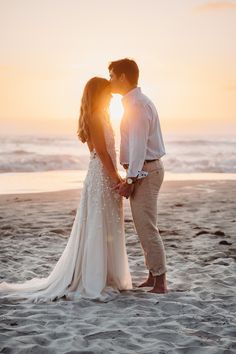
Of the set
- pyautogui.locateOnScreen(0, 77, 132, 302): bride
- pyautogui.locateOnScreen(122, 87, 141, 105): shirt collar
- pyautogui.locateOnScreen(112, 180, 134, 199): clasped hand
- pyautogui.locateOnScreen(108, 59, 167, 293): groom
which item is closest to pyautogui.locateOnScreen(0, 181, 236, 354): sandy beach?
pyautogui.locateOnScreen(0, 77, 132, 302): bride

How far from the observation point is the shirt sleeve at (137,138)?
5312mm

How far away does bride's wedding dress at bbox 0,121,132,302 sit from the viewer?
5574mm

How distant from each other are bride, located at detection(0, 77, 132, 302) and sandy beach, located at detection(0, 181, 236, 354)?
8.1 inches

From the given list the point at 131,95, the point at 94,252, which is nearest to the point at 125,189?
the point at 94,252

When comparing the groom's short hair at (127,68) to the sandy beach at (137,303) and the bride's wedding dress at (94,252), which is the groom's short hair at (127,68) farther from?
the sandy beach at (137,303)

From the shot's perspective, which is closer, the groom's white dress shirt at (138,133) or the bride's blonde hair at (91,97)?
the groom's white dress shirt at (138,133)

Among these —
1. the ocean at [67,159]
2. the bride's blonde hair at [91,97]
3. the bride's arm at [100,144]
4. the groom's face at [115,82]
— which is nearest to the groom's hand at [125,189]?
the bride's arm at [100,144]

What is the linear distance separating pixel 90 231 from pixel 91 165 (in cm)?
66

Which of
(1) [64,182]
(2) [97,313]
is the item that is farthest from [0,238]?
Result: (1) [64,182]

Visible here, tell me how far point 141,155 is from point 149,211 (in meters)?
0.58

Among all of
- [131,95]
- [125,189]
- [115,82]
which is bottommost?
[125,189]

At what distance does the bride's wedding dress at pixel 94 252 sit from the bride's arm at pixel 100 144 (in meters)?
0.06

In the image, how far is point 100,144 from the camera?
18.1 ft

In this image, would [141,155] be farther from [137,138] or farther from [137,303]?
[137,303]
